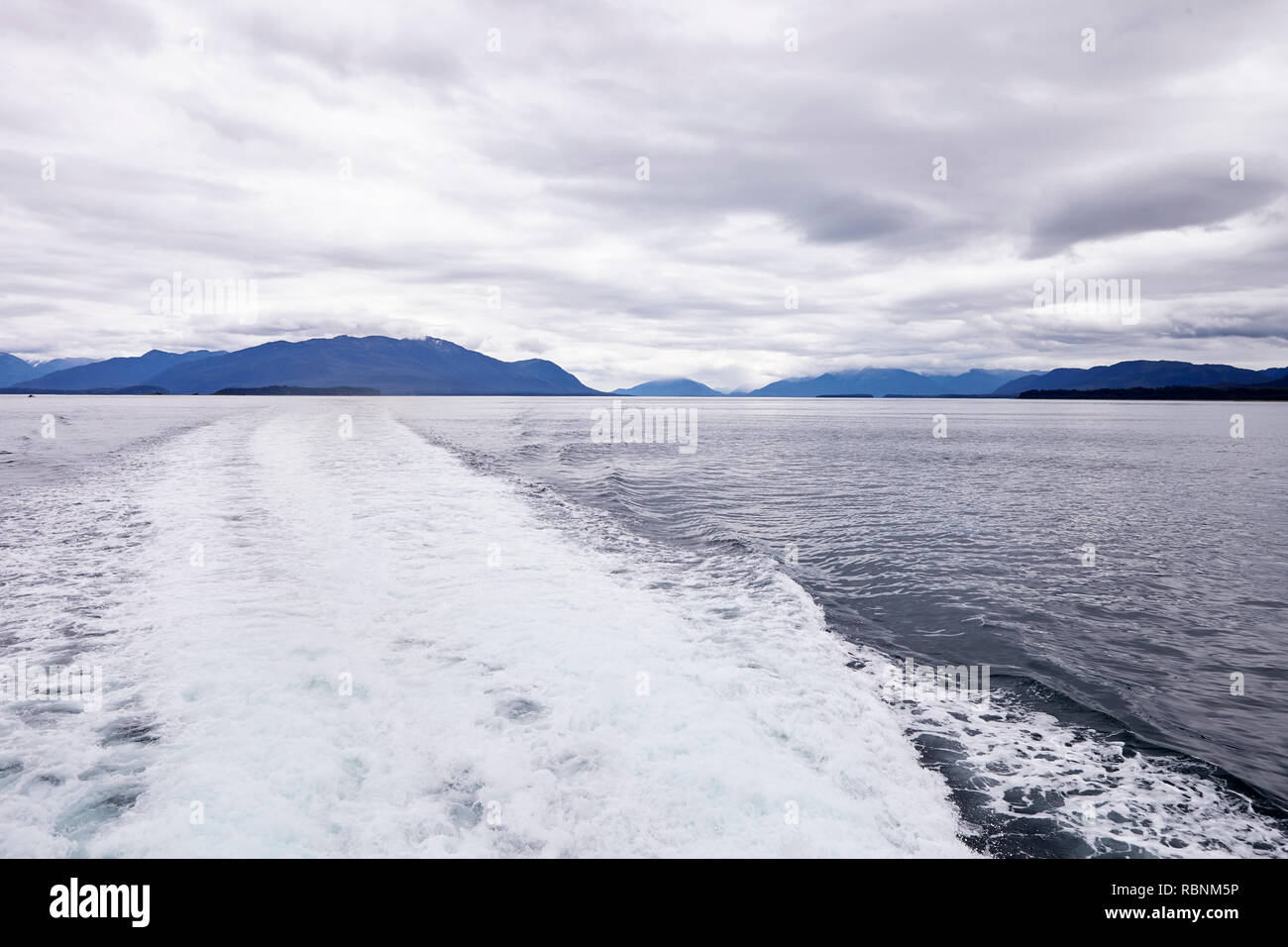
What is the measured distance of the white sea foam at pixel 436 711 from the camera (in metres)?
5.59

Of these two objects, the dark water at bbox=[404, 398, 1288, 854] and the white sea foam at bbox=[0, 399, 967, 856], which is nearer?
the white sea foam at bbox=[0, 399, 967, 856]

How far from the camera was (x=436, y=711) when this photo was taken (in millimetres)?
7555

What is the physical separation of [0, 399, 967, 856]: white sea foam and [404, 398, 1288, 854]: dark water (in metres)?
1.38

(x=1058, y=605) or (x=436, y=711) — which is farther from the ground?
(x=436, y=711)

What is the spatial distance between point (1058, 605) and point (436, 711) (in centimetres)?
1209

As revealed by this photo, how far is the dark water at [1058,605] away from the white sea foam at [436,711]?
1.38m

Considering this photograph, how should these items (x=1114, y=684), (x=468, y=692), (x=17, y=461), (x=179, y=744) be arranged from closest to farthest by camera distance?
(x=179, y=744) < (x=468, y=692) < (x=1114, y=684) < (x=17, y=461)

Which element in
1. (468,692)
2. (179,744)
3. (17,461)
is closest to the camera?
(179,744)

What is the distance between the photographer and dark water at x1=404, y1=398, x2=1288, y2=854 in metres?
6.87
